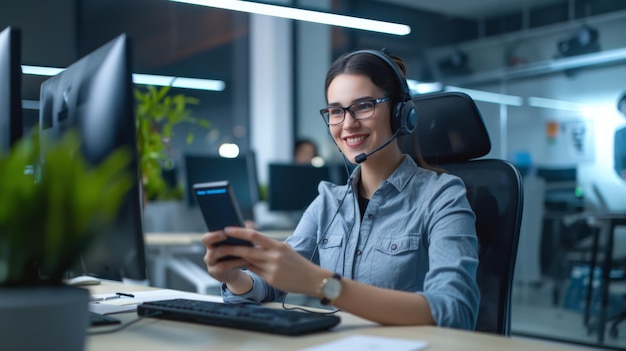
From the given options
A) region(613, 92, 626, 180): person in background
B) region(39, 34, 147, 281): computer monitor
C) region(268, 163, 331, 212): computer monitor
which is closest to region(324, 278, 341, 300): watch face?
region(39, 34, 147, 281): computer monitor

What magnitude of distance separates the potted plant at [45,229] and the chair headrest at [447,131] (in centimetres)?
100

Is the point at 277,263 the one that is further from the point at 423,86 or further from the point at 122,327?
the point at 423,86

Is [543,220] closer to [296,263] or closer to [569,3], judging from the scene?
[569,3]

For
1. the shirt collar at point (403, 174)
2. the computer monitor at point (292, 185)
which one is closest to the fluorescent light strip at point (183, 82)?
the computer monitor at point (292, 185)

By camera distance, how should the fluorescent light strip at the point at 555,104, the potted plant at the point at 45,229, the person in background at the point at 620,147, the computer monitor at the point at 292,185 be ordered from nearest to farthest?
the potted plant at the point at 45,229, the person in background at the point at 620,147, the computer monitor at the point at 292,185, the fluorescent light strip at the point at 555,104

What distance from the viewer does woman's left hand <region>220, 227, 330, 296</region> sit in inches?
39.4

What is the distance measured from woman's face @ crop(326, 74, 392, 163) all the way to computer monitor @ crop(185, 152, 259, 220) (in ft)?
7.40

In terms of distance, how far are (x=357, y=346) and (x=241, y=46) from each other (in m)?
5.24

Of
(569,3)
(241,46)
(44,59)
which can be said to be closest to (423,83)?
(569,3)

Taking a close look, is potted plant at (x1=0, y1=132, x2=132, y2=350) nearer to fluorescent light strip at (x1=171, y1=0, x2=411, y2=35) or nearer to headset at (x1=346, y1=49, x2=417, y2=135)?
headset at (x1=346, y1=49, x2=417, y2=135)

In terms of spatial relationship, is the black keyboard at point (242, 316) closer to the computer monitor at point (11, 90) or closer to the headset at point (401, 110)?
the computer monitor at point (11, 90)

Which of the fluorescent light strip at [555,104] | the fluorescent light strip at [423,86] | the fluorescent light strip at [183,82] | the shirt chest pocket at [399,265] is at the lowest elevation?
the shirt chest pocket at [399,265]

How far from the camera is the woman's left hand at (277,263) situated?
1.00 m

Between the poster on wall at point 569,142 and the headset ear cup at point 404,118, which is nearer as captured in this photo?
the headset ear cup at point 404,118
